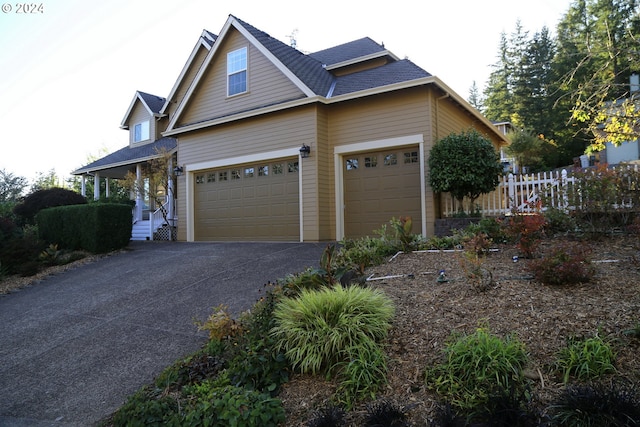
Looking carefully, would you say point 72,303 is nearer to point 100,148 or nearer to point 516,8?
point 516,8

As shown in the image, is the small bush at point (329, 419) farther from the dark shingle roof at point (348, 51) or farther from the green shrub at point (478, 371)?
the dark shingle roof at point (348, 51)

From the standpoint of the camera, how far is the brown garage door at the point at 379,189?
10.4 meters

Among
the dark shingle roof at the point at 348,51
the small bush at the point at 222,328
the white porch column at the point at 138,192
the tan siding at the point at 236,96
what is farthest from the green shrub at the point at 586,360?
the white porch column at the point at 138,192

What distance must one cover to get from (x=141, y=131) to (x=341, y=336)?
19803mm

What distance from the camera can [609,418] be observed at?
224cm

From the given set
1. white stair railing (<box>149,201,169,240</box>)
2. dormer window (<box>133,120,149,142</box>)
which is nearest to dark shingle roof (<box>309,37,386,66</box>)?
white stair railing (<box>149,201,169,240</box>)

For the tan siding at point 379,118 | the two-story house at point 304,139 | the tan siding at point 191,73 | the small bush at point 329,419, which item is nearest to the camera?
the small bush at point 329,419

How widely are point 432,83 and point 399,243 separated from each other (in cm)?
460

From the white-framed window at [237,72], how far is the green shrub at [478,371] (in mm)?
11377

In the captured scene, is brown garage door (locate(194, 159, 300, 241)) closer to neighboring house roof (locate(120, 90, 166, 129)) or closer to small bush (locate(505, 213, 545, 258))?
small bush (locate(505, 213, 545, 258))

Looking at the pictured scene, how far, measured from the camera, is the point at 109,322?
235 inches

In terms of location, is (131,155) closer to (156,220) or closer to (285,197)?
(156,220)

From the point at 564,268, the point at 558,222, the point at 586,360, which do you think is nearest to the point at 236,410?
the point at 586,360

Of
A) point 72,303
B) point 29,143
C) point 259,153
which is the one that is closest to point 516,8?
point 259,153
